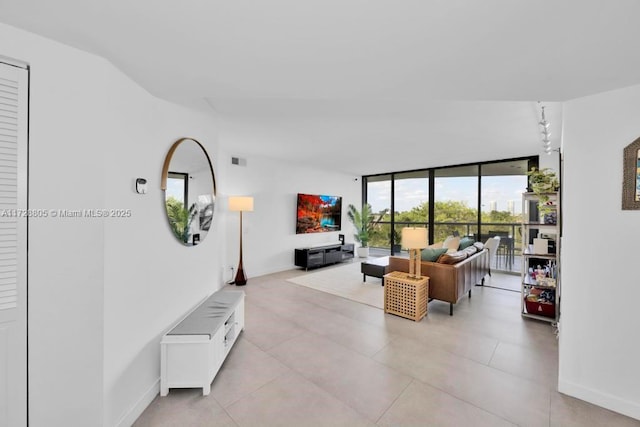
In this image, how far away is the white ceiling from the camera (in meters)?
1.11

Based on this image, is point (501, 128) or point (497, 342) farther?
point (501, 128)

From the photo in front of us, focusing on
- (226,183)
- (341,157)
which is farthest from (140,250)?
(341,157)

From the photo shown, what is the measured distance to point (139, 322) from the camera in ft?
6.02

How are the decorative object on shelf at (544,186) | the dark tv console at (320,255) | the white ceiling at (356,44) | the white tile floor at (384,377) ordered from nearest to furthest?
the white ceiling at (356,44) → the white tile floor at (384,377) → the decorative object on shelf at (544,186) → the dark tv console at (320,255)

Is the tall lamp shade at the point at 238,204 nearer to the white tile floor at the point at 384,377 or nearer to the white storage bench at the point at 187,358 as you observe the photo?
the white tile floor at the point at 384,377

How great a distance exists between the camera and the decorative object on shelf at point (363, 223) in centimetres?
780

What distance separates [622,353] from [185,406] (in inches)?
125

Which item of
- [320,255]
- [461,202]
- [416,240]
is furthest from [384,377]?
[461,202]

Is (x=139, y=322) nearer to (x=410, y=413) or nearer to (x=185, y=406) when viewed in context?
(x=185, y=406)

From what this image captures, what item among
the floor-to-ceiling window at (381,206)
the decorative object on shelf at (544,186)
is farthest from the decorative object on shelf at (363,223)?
the decorative object on shelf at (544,186)

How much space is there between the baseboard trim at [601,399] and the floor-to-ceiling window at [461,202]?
459cm

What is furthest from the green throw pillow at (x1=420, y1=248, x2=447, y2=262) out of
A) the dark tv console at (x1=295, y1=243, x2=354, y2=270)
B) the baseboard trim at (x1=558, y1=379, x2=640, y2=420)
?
the dark tv console at (x1=295, y1=243, x2=354, y2=270)

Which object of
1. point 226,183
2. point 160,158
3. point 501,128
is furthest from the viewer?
point 226,183

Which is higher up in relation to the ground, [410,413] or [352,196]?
[352,196]
